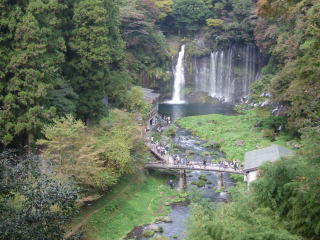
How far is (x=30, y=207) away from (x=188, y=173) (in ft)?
75.9

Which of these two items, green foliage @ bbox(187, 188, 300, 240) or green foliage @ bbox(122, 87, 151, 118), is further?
green foliage @ bbox(122, 87, 151, 118)

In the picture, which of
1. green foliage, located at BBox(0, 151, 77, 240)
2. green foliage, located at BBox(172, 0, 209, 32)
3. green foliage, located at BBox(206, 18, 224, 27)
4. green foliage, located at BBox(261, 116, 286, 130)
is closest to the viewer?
green foliage, located at BBox(0, 151, 77, 240)

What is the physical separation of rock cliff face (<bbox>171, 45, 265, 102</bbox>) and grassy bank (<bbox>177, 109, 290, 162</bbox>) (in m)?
11.5

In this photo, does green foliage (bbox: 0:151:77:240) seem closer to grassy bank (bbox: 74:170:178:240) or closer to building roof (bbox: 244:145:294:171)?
grassy bank (bbox: 74:170:178:240)

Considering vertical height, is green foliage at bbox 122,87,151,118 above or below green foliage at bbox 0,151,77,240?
above

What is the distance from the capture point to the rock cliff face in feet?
212

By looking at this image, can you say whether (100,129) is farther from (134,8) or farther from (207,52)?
(207,52)

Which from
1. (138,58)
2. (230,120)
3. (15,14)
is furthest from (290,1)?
(138,58)

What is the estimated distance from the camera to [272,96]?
40344mm

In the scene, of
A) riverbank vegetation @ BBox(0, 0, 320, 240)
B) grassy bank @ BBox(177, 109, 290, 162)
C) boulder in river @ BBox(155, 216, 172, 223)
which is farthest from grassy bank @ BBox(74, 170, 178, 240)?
grassy bank @ BBox(177, 109, 290, 162)

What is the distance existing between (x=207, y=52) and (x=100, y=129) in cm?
3776

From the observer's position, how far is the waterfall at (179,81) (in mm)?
65419

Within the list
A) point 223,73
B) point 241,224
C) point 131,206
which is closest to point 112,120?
point 131,206

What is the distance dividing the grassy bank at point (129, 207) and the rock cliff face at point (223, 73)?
34052 mm
